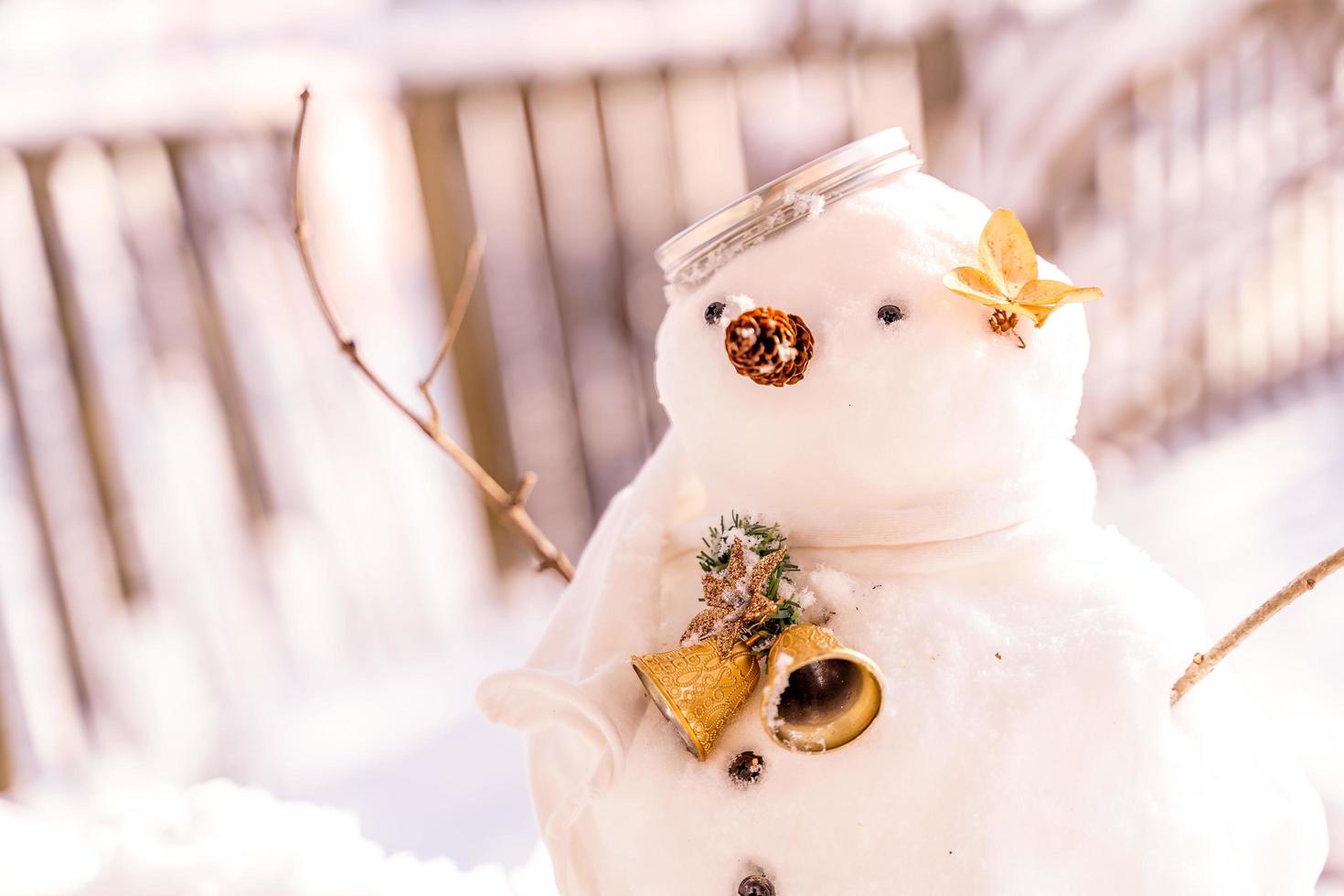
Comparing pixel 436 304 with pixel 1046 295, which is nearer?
pixel 1046 295

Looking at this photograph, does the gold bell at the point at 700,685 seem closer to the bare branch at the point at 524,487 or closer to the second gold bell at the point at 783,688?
the second gold bell at the point at 783,688

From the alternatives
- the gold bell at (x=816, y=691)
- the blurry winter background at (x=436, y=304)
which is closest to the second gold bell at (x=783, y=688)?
the gold bell at (x=816, y=691)

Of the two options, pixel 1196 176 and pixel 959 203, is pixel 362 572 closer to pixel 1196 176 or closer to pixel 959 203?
pixel 959 203

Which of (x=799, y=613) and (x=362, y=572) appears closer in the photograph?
(x=799, y=613)

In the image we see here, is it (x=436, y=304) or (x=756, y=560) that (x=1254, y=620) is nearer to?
(x=756, y=560)

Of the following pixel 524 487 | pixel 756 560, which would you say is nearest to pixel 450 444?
pixel 524 487

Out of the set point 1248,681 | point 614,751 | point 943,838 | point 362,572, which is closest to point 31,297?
point 362,572

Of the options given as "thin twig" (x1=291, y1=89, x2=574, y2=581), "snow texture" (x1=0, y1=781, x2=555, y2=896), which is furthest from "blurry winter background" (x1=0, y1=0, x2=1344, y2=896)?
"thin twig" (x1=291, y1=89, x2=574, y2=581)
